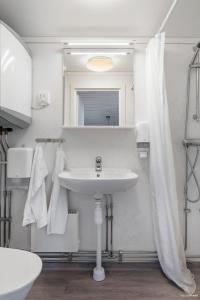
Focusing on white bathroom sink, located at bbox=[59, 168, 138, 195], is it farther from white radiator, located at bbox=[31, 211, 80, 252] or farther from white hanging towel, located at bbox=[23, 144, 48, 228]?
white radiator, located at bbox=[31, 211, 80, 252]

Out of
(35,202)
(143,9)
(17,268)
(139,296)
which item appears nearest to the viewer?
(17,268)

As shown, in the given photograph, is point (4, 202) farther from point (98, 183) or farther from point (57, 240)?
→ point (98, 183)

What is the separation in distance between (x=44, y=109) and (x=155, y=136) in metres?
1.05

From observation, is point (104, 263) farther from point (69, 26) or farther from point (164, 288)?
point (69, 26)

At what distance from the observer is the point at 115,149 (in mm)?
2045

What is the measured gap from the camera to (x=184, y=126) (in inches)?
81.0

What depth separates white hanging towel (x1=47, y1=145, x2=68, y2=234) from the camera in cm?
186

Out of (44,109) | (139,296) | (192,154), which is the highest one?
(44,109)

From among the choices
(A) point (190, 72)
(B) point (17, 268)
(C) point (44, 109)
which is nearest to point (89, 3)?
(C) point (44, 109)

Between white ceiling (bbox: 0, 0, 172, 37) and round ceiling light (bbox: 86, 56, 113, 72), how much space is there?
0.22 meters

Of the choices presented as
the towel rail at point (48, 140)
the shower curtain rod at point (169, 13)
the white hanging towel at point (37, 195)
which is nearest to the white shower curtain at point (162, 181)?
the shower curtain rod at point (169, 13)

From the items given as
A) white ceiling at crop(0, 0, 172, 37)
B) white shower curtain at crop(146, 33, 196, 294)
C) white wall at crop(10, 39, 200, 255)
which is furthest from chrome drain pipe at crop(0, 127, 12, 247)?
white shower curtain at crop(146, 33, 196, 294)

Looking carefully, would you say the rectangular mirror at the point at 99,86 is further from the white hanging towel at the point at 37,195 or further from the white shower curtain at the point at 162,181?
the white hanging towel at the point at 37,195

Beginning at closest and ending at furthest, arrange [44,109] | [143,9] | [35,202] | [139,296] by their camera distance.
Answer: [139,296], [143,9], [35,202], [44,109]
